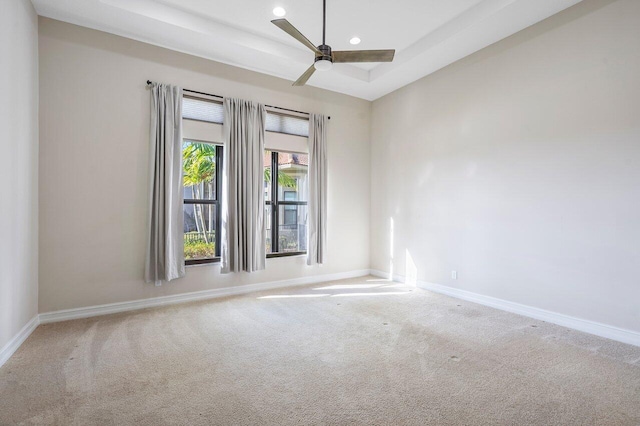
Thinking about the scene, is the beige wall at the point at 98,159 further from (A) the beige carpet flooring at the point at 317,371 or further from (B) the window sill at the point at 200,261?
(A) the beige carpet flooring at the point at 317,371

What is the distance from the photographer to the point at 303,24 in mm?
3789

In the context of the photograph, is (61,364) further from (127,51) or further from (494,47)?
(494,47)

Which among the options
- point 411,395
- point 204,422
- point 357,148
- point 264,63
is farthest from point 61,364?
point 357,148

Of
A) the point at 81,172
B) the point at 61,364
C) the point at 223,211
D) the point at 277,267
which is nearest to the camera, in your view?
the point at 61,364

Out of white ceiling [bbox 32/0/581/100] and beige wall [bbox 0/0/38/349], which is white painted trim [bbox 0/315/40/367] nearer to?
beige wall [bbox 0/0/38/349]

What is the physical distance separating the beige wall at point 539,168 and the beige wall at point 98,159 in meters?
3.10

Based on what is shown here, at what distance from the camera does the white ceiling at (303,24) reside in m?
3.33

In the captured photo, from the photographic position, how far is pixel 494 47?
3945mm

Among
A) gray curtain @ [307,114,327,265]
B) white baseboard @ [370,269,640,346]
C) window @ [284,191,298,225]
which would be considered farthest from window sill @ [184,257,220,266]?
white baseboard @ [370,269,640,346]

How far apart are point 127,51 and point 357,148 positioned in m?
3.63

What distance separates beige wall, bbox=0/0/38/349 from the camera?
2.54 m

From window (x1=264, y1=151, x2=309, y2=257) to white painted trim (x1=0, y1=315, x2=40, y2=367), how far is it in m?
2.73

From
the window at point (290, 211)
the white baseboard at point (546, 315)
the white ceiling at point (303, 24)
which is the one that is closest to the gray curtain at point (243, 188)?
the window at point (290, 211)

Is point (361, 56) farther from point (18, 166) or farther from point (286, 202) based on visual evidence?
point (18, 166)
